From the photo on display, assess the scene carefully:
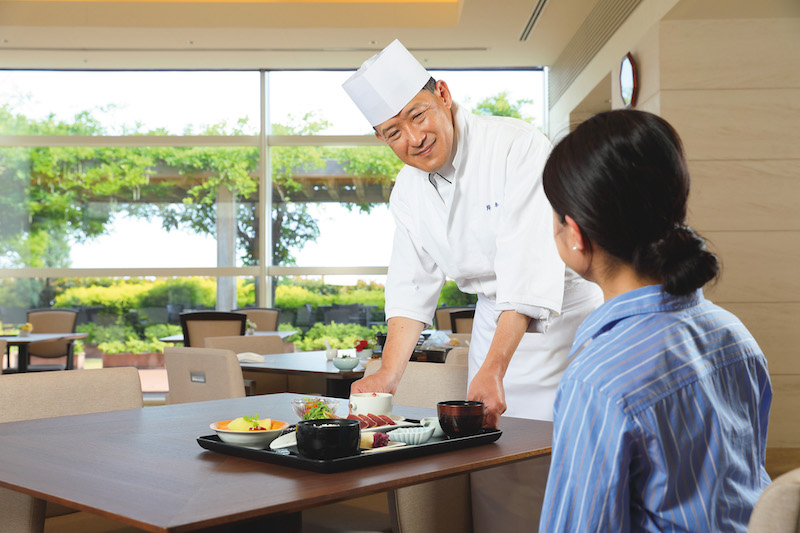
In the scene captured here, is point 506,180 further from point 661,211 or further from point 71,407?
point 71,407

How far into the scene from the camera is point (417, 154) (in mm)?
1854

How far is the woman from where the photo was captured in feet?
2.56

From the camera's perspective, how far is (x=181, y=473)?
1.08 m

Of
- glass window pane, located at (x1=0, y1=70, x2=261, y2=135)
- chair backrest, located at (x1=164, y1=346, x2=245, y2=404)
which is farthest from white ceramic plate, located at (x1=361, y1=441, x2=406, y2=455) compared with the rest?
glass window pane, located at (x1=0, y1=70, x2=261, y2=135)

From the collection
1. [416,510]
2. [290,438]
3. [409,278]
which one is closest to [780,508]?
[290,438]

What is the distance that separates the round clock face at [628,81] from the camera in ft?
17.1

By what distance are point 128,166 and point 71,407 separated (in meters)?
6.73

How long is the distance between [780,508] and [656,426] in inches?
5.0

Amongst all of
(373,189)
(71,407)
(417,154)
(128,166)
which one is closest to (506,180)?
(417,154)

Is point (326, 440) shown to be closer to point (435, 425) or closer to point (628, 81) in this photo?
point (435, 425)

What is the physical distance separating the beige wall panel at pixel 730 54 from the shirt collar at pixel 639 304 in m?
4.33

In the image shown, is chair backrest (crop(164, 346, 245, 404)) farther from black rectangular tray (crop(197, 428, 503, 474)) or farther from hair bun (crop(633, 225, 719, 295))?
hair bun (crop(633, 225, 719, 295))

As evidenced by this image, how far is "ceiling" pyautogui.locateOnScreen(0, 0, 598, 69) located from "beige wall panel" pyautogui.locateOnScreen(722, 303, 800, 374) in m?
2.74

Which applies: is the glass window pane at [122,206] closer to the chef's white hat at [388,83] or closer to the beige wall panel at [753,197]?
the beige wall panel at [753,197]
